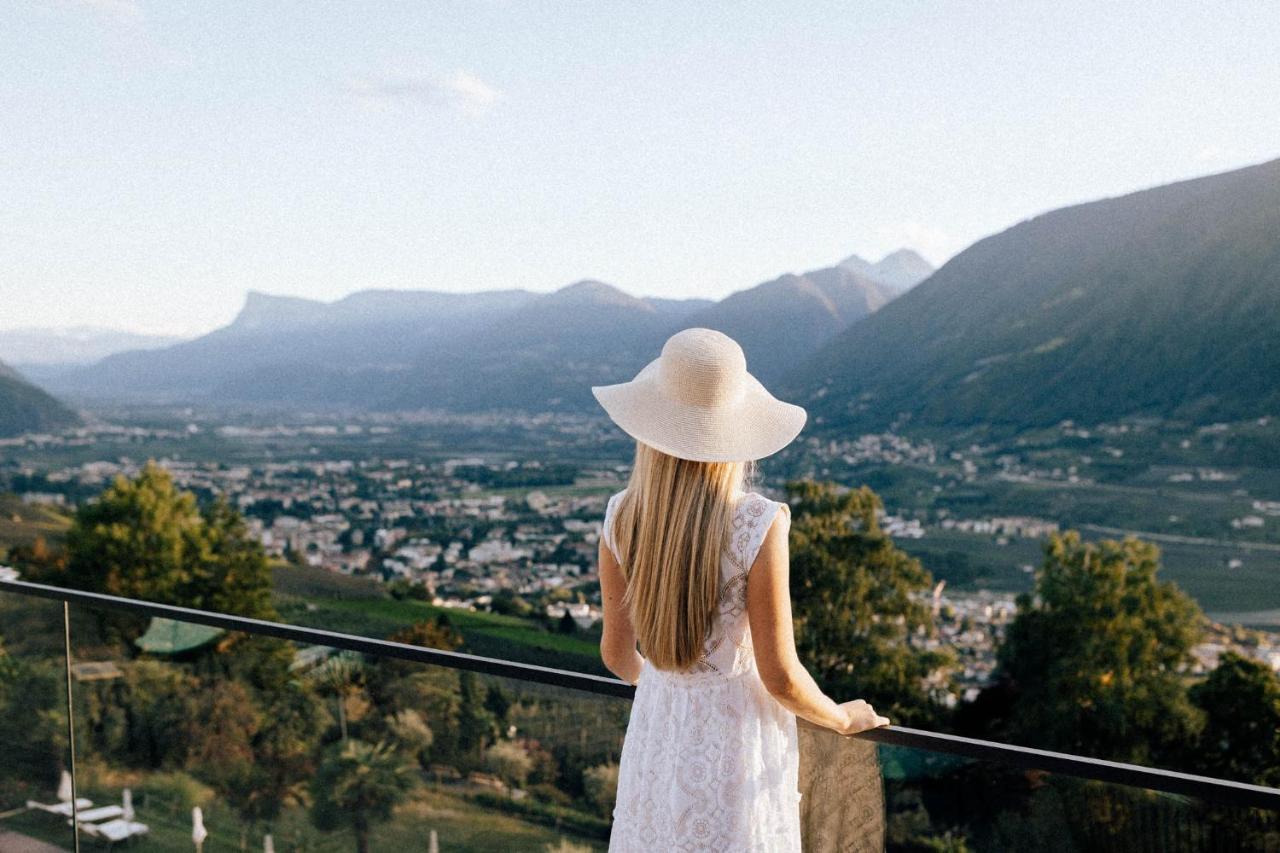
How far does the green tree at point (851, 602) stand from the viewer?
1972 cm

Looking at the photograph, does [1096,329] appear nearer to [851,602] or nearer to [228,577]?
[851,602]

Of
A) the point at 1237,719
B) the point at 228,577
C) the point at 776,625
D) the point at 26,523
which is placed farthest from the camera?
the point at 26,523

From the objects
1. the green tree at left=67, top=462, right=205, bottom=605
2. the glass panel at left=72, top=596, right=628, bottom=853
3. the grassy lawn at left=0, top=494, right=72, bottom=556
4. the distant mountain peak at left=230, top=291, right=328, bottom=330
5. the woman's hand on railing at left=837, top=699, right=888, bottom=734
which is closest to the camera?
the woman's hand on railing at left=837, top=699, right=888, bottom=734

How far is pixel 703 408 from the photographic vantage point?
1.44 meters

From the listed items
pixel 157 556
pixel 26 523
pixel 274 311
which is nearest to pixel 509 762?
pixel 157 556

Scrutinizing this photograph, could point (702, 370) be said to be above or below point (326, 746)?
above

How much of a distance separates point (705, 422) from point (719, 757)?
19.7 inches

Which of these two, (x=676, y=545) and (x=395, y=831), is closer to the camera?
(x=676, y=545)

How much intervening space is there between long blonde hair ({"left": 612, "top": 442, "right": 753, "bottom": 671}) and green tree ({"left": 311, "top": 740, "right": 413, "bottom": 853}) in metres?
1.08

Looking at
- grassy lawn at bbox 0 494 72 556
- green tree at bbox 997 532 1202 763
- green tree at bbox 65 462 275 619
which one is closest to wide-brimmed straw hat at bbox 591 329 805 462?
green tree at bbox 997 532 1202 763

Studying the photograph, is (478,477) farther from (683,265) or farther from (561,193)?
(683,265)

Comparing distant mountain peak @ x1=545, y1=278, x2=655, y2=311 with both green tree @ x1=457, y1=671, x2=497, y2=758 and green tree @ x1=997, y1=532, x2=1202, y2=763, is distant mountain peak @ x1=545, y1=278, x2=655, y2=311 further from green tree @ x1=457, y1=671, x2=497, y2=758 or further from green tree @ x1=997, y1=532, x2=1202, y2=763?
green tree @ x1=457, y1=671, x2=497, y2=758

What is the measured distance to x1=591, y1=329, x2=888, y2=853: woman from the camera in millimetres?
1388

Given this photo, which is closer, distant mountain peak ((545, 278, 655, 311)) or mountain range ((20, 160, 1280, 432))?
mountain range ((20, 160, 1280, 432))
